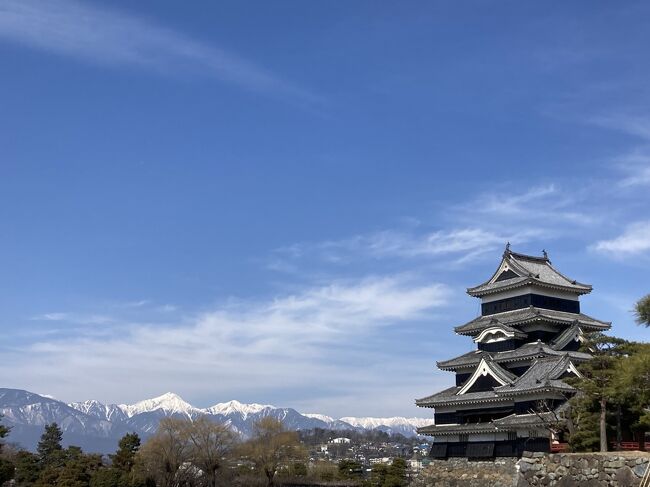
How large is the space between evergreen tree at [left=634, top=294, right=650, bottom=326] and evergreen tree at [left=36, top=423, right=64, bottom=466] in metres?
46.1

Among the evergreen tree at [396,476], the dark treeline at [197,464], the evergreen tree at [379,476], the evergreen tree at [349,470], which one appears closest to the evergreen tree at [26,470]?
the dark treeline at [197,464]

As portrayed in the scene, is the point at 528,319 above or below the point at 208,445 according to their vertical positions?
above

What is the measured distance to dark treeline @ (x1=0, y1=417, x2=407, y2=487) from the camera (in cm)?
4812

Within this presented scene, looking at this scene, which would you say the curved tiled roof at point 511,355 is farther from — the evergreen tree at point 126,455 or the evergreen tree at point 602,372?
the evergreen tree at point 126,455

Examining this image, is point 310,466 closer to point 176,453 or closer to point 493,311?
point 176,453

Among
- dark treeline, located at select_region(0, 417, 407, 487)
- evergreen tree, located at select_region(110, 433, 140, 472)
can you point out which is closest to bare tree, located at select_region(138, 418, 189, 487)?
dark treeline, located at select_region(0, 417, 407, 487)

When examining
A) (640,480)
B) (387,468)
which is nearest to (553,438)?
(640,480)

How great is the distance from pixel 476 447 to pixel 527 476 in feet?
56.8

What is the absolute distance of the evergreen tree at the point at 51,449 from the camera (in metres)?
56.1

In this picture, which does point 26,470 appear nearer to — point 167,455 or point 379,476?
point 167,455

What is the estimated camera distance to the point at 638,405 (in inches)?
1083

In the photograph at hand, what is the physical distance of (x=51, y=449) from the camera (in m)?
62.5

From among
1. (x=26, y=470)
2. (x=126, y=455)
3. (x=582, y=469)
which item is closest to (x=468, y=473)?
(x=582, y=469)

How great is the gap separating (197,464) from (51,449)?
17468 millimetres
